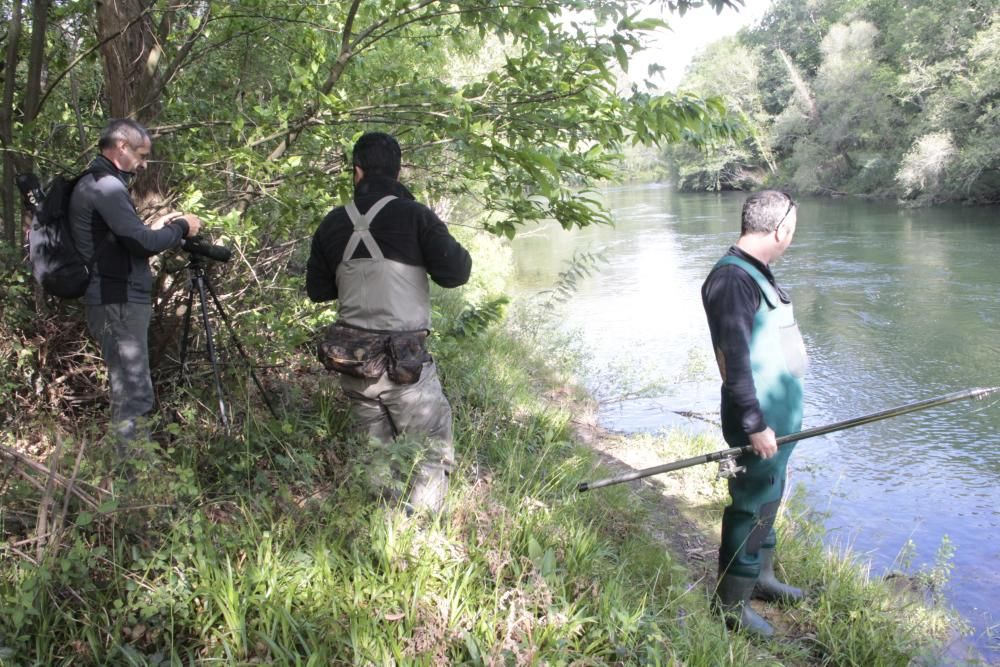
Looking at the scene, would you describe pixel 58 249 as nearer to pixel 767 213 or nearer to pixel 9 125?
pixel 9 125

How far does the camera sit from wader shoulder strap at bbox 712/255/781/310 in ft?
8.68

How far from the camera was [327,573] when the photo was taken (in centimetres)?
212

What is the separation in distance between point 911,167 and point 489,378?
21408mm

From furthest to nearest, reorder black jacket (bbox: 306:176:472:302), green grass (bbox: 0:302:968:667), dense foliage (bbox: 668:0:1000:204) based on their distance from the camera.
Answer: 1. dense foliage (bbox: 668:0:1000:204)
2. black jacket (bbox: 306:176:472:302)
3. green grass (bbox: 0:302:968:667)

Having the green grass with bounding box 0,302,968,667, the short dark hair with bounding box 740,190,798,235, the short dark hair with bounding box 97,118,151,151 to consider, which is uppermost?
the short dark hair with bounding box 97,118,151,151

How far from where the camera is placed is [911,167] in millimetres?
21812

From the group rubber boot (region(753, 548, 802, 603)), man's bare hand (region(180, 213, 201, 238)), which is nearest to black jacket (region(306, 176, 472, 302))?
man's bare hand (region(180, 213, 201, 238))

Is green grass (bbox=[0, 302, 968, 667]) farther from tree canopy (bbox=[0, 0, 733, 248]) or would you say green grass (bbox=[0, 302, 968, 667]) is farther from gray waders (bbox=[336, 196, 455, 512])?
tree canopy (bbox=[0, 0, 733, 248])

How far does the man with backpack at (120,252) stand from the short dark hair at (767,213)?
206cm

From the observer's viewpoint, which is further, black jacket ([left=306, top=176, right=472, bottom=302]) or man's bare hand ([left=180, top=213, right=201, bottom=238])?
man's bare hand ([left=180, top=213, right=201, bottom=238])

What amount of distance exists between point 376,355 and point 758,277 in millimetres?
1402

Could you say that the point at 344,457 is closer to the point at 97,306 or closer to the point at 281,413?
the point at 281,413

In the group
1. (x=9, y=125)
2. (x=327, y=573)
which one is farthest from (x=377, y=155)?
(x=9, y=125)

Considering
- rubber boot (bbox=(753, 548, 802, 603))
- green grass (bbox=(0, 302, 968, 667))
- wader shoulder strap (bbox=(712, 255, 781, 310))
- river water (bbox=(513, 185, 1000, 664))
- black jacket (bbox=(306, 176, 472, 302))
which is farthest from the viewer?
river water (bbox=(513, 185, 1000, 664))
